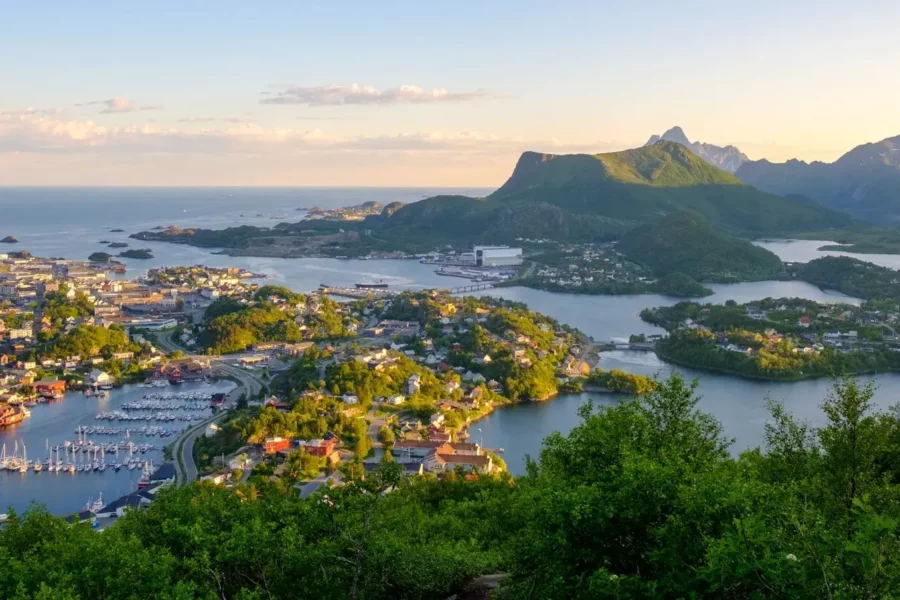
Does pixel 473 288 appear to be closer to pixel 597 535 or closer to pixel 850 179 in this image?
pixel 597 535

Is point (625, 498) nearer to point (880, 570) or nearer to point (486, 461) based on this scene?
point (880, 570)

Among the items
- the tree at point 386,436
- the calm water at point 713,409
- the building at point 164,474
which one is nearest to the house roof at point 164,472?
the building at point 164,474

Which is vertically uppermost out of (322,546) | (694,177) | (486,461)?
(694,177)

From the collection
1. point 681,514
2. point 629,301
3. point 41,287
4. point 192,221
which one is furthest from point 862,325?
point 192,221

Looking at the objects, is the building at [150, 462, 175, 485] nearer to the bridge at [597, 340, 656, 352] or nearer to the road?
the road

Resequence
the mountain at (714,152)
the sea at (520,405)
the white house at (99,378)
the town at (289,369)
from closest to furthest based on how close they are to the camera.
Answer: the town at (289,369) < the sea at (520,405) < the white house at (99,378) < the mountain at (714,152)

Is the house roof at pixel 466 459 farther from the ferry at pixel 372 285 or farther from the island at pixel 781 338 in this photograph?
the ferry at pixel 372 285

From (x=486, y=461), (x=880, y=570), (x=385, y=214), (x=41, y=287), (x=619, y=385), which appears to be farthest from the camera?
(x=385, y=214)
